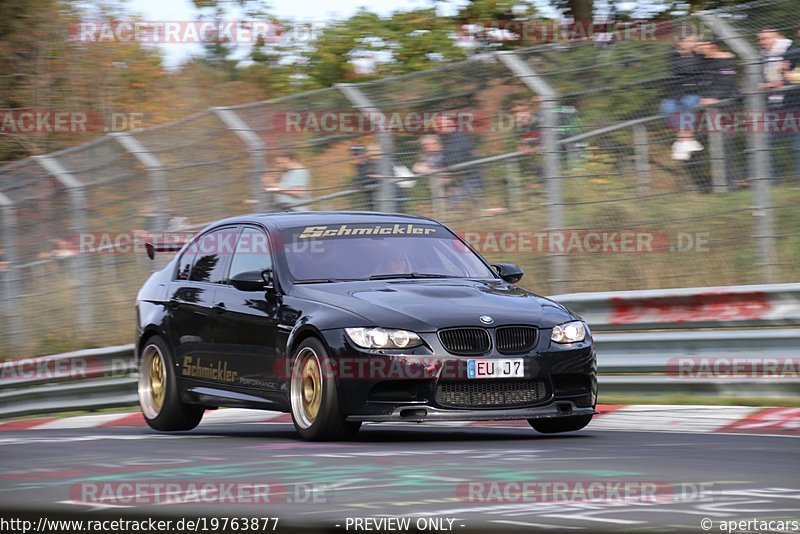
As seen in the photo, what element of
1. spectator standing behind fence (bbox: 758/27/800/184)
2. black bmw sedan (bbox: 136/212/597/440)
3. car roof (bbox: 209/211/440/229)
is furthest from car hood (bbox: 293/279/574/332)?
spectator standing behind fence (bbox: 758/27/800/184)

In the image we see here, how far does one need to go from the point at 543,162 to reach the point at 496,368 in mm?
3966

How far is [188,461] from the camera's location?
7449 mm

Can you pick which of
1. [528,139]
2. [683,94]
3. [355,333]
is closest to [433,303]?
[355,333]

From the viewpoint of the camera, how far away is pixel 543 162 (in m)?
12.2

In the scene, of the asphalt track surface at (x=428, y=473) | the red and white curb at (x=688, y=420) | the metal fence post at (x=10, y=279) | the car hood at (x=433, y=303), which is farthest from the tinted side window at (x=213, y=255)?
the metal fence post at (x=10, y=279)

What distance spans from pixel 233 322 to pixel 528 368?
2.17 meters

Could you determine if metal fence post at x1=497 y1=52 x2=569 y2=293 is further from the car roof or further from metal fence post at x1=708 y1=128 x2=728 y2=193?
the car roof

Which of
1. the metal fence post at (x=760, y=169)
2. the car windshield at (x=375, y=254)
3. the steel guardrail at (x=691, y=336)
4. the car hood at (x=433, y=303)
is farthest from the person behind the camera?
the metal fence post at (x=760, y=169)

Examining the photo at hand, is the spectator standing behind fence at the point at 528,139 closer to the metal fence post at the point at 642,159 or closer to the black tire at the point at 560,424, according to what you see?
the metal fence post at the point at 642,159

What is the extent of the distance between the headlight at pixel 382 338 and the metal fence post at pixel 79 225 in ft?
27.4

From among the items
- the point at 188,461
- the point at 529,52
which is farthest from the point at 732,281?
the point at 188,461

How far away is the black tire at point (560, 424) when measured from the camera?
916 centimetres

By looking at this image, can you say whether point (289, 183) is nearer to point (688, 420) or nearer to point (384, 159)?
point (384, 159)

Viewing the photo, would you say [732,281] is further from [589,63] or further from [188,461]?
[188,461]
